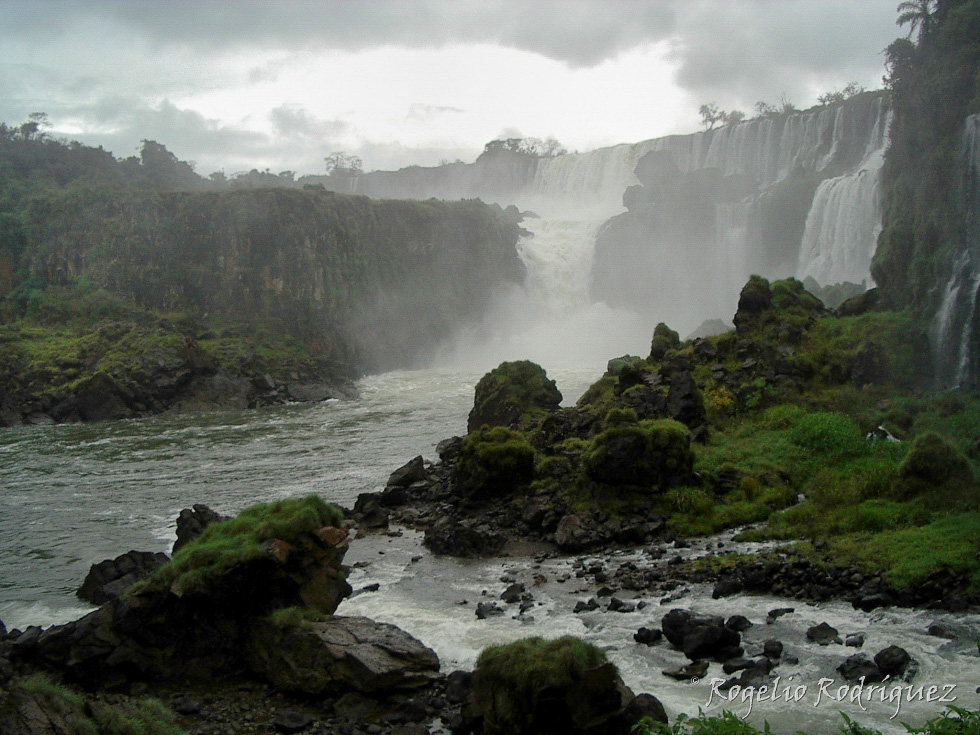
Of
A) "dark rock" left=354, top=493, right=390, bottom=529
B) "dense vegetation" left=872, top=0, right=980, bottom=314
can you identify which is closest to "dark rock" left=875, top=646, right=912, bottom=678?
"dark rock" left=354, top=493, right=390, bottom=529

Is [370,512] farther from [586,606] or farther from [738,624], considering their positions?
[738,624]

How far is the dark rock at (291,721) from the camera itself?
11.0m

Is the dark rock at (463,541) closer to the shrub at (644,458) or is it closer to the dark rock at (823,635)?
the shrub at (644,458)

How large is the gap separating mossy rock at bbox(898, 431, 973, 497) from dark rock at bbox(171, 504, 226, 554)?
15.2 metres

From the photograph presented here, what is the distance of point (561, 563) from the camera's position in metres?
17.8

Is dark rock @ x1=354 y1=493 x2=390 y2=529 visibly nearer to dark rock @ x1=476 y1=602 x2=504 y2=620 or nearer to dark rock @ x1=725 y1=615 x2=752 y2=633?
dark rock @ x1=476 y1=602 x2=504 y2=620

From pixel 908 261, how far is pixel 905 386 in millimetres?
6469

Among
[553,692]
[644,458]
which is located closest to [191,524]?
[644,458]

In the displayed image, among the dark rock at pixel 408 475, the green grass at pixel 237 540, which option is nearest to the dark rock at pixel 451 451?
the dark rock at pixel 408 475

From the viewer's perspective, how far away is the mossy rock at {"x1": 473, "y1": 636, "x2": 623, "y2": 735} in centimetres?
992

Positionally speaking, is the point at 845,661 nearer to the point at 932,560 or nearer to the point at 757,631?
the point at 757,631

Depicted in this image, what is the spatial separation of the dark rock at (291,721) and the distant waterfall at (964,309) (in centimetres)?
2186

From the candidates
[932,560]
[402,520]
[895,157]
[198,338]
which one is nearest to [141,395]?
[198,338]

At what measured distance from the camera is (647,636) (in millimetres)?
12617
